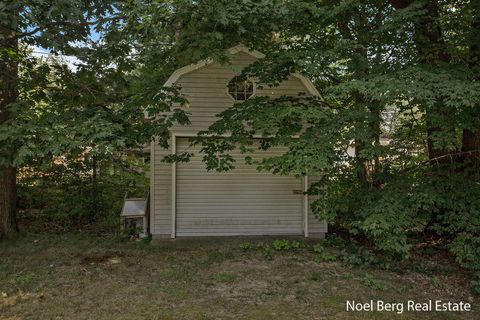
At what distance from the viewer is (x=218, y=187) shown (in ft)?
23.5

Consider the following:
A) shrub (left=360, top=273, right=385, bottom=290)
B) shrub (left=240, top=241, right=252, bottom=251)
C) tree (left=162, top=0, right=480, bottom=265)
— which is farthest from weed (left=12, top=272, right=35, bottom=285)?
shrub (left=360, top=273, right=385, bottom=290)

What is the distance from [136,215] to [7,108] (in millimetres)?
3089

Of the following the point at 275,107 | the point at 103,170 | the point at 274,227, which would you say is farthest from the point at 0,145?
the point at 274,227

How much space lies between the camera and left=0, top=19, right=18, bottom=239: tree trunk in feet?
16.3

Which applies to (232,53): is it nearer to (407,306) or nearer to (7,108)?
(7,108)

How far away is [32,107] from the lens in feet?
15.4

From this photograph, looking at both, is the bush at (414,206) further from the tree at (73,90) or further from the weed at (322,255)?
the tree at (73,90)

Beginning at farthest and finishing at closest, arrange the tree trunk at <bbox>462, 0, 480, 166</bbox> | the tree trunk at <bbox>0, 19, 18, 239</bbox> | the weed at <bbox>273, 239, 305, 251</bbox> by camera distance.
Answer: the weed at <bbox>273, 239, 305, 251</bbox> → the tree trunk at <bbox>0, 19, 18, 239</bbox> → the tree trunk at <bbox>462, 0, 480, 166</bbox>

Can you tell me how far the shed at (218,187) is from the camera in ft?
22.7

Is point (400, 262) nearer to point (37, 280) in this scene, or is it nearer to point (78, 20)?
point (37, 280)

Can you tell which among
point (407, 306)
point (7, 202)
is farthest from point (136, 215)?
point (407, 306)

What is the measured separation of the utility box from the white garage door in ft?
2.34

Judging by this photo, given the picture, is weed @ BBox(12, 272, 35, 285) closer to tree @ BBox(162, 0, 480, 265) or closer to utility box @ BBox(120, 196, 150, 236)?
utility box @ BBox(120, 196, 150, 236)

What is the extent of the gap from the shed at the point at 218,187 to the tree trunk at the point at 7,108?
2.43 metres
